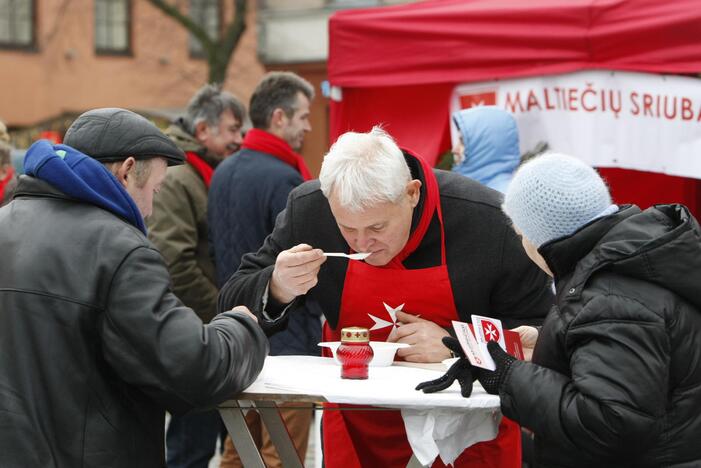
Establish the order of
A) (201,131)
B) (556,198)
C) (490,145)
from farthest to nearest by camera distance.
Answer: (201,131), (490,145), (556,198)

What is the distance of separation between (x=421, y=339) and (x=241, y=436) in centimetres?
66

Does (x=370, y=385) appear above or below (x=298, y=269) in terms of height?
below

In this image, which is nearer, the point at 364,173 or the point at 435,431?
the point at 435,431

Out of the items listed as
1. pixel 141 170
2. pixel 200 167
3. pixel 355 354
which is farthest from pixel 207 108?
pixel 355 354

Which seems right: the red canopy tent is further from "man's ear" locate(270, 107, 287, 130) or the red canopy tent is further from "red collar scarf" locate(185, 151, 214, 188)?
"red collar scarf" locate(185, 151, 214, 188)

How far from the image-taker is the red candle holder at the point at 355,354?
9.94ft

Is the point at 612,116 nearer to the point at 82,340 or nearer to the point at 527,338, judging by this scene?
the point at 527,338

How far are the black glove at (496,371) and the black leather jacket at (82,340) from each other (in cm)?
69

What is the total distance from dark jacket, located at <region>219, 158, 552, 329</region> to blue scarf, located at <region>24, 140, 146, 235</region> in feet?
2.42

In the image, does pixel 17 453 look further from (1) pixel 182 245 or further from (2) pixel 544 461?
(1) pixel 182 245

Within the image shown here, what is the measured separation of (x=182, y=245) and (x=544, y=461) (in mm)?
3135

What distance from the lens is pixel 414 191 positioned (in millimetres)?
3324

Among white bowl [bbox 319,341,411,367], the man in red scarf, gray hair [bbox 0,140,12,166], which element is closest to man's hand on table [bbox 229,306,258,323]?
white bowl [bbox 319,341,411,367]

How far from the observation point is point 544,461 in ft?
8.93
